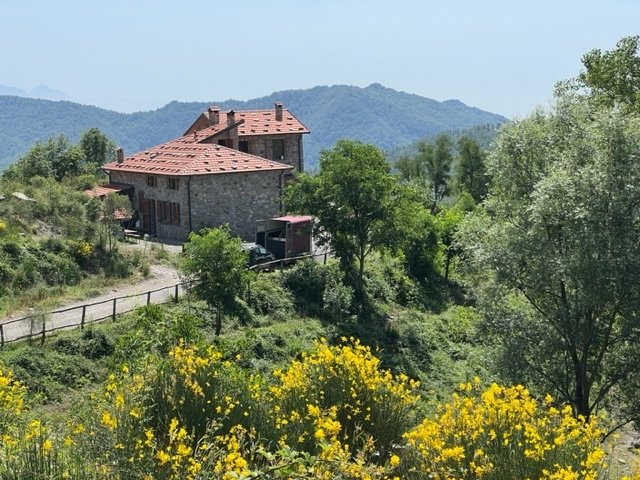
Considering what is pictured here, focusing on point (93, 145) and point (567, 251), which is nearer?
point (567, 251)

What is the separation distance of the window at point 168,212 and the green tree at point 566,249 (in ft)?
66.9

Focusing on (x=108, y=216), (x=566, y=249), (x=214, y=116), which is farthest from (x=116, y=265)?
(x=214, y=116)

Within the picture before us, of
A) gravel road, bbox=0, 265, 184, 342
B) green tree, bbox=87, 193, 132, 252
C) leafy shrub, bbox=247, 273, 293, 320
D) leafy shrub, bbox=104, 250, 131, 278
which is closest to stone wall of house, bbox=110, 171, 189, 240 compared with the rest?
green tree, bbox=87, 193, 132, 252

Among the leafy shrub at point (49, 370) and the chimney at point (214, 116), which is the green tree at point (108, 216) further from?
the chimney at point (214, 116)

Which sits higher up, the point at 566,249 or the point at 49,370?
the point at 566,249

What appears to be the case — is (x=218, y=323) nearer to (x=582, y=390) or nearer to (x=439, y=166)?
(x=582, y=390)

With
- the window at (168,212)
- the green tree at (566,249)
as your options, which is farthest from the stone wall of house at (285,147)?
the green tree at (566,249)

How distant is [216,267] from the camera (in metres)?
27.6

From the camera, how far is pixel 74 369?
2217 centimetres

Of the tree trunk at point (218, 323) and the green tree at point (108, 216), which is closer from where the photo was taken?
the tree trunk at point (218, 323)

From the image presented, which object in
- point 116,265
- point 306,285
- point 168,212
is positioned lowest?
point 306,285

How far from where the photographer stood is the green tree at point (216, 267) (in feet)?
89.5

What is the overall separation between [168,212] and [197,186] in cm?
261

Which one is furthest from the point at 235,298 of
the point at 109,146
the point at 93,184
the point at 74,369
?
the point at 109,146
